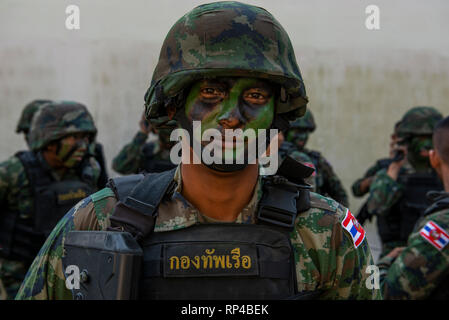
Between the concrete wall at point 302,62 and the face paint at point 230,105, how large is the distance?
6017mm

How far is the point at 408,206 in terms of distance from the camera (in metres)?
5.04

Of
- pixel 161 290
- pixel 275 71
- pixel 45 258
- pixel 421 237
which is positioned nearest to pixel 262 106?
pixel 275 71

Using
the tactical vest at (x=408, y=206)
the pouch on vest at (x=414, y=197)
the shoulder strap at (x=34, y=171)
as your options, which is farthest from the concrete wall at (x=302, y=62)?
the shoulder strap at (x=34, y=171)

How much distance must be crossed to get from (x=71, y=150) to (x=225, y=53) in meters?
2.83

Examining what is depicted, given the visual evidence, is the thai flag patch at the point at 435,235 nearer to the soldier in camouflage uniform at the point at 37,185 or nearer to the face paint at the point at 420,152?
the face paint at the point at 420,152

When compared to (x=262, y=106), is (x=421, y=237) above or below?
below

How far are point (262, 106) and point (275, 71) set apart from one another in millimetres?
111

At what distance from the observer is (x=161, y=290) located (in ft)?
5.83

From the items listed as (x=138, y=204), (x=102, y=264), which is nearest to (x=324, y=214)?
(x=138, y=204)

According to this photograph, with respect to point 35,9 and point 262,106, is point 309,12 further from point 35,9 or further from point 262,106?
point 262,106

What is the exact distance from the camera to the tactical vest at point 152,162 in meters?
5.86

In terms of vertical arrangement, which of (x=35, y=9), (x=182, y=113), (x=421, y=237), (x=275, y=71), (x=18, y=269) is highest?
(x=35, y=9)

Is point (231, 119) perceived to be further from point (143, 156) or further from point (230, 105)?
point (143, 156)

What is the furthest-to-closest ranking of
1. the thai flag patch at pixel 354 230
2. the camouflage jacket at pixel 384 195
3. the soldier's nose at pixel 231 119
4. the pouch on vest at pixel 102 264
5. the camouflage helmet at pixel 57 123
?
the camouflage jacket at pixel 384 195, the camouflage helmet at pixel 57 123, the thai flag patch at pixel 354 230, the soldier's nose at pixel 231 119, the pouch on vest at pixel 102 264
